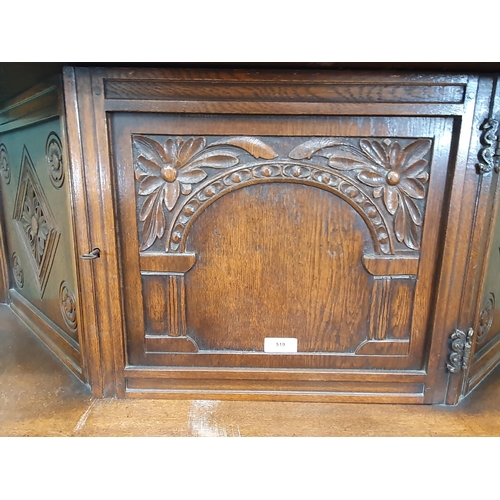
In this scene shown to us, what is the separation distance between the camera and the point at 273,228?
79cm

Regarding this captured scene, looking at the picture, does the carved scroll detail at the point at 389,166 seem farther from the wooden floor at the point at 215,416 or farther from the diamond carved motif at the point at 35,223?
the diamond carved motif at the point at 35,223

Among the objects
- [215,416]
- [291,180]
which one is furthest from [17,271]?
[291,180]

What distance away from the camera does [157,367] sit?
0.87m

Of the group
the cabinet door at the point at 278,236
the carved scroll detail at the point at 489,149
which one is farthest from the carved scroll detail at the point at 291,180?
the carved scroll detail at the point at 489,149

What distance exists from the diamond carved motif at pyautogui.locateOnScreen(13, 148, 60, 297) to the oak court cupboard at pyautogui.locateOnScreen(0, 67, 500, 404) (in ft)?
0.09

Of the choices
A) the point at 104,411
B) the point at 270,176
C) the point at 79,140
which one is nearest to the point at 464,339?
the point at 270,176

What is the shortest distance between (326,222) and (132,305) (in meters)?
0.48

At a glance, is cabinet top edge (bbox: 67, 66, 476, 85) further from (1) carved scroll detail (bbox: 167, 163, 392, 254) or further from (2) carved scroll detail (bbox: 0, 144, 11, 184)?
(2) carved scroll detail (bbox: 0, 144, 11, 184)

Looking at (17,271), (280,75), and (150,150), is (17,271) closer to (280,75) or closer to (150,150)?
(150,150)

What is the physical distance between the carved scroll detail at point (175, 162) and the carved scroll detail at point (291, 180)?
24mm

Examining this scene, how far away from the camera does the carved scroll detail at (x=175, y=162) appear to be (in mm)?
756

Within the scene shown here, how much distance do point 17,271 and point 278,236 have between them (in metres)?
0.94

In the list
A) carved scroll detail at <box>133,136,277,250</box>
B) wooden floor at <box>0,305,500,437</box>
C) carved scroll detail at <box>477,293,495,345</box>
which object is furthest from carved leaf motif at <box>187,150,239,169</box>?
carved scroll detail at <box>477,293,495,345</box>
